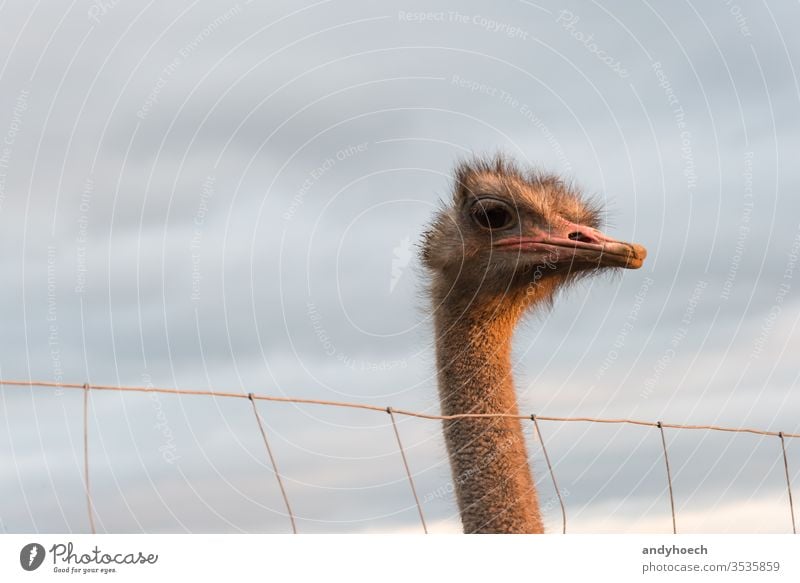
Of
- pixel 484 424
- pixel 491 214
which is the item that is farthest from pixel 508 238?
pixel 484 424

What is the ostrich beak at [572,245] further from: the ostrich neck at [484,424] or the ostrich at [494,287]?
the ostrich neck at [484,424]

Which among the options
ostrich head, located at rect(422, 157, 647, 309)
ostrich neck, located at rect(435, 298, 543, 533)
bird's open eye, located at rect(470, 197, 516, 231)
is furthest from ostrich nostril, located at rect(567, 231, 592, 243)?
ostrich neck, located at rect(435, 298, 543, 533)

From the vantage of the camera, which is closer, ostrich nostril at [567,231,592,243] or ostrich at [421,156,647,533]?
ostrich at [421,156,647,533]

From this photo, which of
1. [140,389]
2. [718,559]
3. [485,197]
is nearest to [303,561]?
[140,389]

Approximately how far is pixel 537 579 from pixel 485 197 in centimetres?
267

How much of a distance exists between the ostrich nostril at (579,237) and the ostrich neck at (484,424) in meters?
0.56

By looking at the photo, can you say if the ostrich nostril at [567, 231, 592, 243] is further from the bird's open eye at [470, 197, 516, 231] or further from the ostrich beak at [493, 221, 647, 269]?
the bird's open eye at [470, 197, 516, 231]

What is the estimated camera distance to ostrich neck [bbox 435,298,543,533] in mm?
6977

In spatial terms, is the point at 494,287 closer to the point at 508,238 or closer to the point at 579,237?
the point at 508,238

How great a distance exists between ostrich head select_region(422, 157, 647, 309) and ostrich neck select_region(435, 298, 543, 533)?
130 mm

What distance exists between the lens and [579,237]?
24.5 feet

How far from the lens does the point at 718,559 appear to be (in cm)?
602

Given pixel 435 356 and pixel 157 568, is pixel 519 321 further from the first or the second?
pixel 157 568

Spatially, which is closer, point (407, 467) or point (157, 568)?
point (157, 568)
